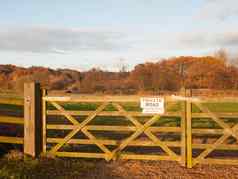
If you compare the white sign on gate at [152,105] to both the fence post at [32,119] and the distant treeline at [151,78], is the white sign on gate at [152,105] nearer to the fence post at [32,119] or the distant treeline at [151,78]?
the fence post at [32,119]

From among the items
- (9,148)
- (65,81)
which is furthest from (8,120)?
(65,81)

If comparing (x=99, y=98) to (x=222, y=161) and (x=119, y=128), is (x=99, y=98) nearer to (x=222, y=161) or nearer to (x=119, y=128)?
(x=119, y=128)

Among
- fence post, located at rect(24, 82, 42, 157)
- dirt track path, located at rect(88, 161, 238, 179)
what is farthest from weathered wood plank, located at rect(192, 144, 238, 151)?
fence post, located at rect(24, 82, 42, 157)

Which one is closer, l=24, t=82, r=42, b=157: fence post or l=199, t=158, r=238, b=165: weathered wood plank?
l=199, t=158, r=238, b=165: weathered wood plank

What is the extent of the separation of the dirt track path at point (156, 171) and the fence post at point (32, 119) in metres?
1.63

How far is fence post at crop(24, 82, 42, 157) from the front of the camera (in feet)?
28.4

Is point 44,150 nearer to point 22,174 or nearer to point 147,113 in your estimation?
point 22,174

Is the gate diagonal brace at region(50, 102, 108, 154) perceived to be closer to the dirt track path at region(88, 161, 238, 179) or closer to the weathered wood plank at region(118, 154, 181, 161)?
the dirt track path at region(88, 161, 238, 179)

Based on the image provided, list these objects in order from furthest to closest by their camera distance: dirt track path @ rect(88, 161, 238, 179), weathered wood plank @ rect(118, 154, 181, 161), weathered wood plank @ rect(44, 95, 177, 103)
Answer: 1. weathered wood plank @ rect(44, 95, 177, 103)
2. weathered wood plank @ rect(118, 154, 181, 161)
3. dirt track path @ rect(88, 161, 238, 179)

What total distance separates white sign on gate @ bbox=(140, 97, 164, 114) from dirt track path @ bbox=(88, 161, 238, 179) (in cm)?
125

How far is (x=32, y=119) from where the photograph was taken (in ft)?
28.5

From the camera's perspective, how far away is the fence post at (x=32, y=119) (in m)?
8.66

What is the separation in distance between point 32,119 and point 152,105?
114 inches

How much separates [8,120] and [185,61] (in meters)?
67.4
